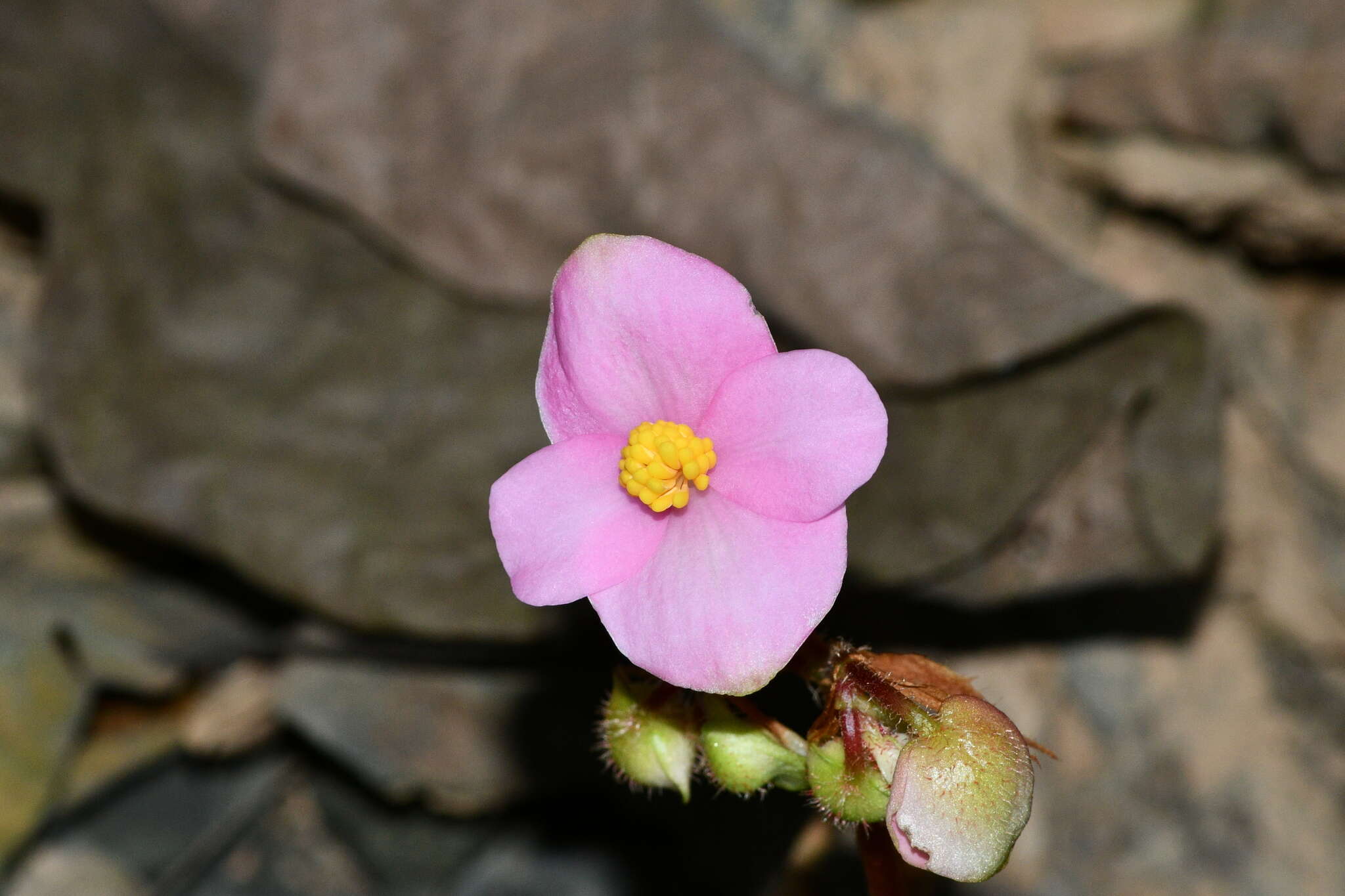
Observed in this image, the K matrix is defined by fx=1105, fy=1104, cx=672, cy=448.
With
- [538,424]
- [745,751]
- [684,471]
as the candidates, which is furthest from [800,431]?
[538,424]

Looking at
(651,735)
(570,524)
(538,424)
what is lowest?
(538,424)

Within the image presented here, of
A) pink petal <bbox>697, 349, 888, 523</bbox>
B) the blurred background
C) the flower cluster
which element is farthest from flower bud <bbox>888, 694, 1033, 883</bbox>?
the blurred background

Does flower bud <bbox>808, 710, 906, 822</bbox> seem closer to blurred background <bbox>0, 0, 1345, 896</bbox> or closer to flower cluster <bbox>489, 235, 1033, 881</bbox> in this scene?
flower cluster <bbox>489, 235, 1033, 881</bbox>

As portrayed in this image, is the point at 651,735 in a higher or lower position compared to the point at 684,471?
lower

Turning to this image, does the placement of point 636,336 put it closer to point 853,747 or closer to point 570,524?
point 570,524

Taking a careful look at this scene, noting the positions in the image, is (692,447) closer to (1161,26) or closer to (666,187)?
(666,187)

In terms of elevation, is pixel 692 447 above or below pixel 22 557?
above

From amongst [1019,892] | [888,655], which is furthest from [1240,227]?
[888,655]
